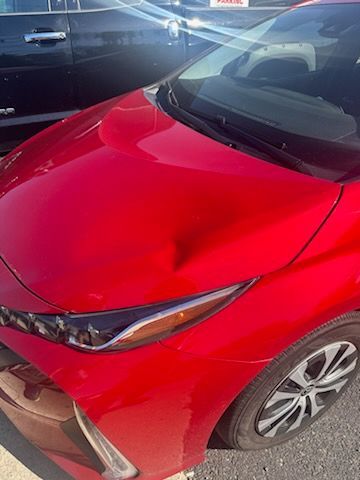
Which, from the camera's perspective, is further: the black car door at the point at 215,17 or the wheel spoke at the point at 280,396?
the black car door at the point at 215,17

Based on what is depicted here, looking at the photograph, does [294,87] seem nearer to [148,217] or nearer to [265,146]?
[265,146]

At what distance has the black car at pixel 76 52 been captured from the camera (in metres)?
3.64

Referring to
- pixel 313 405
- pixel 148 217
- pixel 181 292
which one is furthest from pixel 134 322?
pixel 313 405

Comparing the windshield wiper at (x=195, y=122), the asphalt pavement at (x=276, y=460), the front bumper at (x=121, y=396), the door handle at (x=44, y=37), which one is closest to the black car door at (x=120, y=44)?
the door handle at (x=44, y=37)

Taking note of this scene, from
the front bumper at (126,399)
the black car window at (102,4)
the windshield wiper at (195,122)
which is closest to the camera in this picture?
the front bumper at (126,399)

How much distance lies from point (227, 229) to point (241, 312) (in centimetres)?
28

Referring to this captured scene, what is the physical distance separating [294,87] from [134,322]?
142cm

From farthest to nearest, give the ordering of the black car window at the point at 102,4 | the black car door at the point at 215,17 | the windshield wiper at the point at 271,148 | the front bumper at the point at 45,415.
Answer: the black car door at the point at 215,17, the black car window at the point at 102,4, the windshield wiper at the point at 271,148, the front bumper at the point at 45,415

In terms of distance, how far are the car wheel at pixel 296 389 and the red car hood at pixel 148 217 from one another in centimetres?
33

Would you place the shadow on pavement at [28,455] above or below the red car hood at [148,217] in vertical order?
below

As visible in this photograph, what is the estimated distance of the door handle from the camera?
11.9 feet

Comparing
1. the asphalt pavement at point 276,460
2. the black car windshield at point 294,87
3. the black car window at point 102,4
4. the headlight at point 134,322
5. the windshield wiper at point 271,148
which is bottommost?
the asphalt pavement at point 276,460

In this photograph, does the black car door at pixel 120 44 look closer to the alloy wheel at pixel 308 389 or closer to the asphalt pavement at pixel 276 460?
the asphalt pavement at pixel 276 460

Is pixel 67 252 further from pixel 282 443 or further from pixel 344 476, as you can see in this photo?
pixel 344 476
